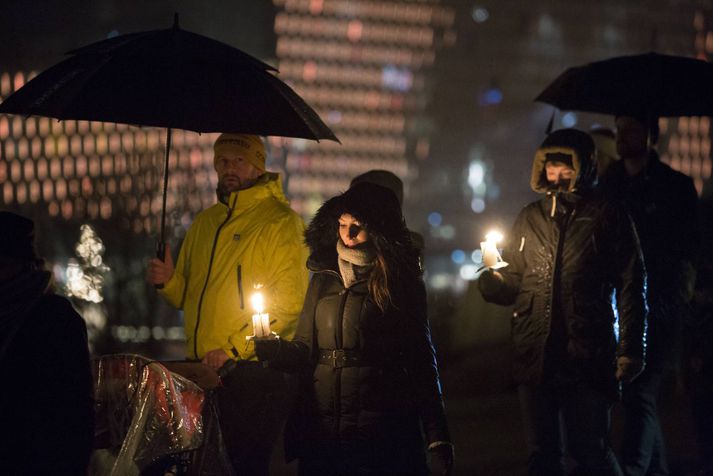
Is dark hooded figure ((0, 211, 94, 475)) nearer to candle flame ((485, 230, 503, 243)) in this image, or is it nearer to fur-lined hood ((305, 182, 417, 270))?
fur-lined hood ((305, 182, 417, 270))

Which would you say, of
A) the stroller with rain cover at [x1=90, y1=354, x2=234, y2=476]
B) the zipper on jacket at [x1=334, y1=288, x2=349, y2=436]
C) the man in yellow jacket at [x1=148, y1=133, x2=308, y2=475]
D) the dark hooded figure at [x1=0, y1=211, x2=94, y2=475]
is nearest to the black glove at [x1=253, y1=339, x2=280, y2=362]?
the zipper on jacket at [x1=334, y1=288, x2=349, y2=436]

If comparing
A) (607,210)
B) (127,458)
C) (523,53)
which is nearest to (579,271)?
(607,210)

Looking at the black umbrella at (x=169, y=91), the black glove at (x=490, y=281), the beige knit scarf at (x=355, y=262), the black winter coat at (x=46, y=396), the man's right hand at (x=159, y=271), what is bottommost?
the black winter coat at (x=46, y=396)

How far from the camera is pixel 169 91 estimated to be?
5531 millimetres

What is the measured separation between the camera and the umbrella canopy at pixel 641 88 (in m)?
7.67

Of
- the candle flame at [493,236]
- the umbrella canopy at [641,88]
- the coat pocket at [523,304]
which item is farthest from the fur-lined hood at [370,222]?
the umbrella canopy at [641,88]

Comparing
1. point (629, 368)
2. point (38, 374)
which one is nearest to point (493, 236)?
point (629, 368)

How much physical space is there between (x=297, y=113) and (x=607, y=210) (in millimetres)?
1816

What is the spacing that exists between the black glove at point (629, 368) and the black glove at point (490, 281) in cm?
84

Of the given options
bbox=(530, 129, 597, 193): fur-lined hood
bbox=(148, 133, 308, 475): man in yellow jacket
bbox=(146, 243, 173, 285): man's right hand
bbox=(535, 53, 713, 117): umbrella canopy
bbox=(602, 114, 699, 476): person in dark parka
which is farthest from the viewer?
bbox=(535, 53, 713, 117): umbrella canopy

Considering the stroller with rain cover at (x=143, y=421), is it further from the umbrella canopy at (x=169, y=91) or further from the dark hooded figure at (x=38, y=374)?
the umbrella canopy at (x=169, y=91)

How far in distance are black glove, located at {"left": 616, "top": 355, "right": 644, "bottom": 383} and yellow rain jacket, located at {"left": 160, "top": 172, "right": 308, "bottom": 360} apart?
1.76 meters

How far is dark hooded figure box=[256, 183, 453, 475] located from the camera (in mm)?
4809

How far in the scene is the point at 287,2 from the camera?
18925 centimetres
